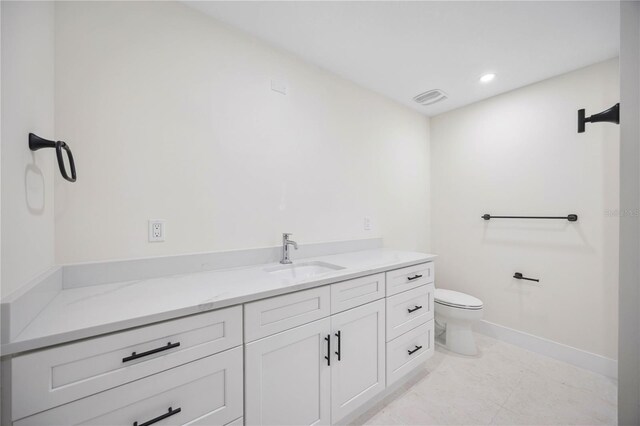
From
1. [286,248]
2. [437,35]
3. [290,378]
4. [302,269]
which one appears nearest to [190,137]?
[286,248]

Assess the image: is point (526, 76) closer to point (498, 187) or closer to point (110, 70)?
point (498, 187)

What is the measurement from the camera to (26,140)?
2.75ft

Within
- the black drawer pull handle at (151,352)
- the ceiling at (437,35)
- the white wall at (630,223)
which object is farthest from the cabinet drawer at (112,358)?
the ceiling at (437,35)

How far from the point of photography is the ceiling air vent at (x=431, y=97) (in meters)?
2.34

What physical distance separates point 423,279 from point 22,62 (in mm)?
2202

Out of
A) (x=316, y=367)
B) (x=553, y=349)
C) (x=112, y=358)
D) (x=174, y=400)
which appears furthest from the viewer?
(x=553, y=349)

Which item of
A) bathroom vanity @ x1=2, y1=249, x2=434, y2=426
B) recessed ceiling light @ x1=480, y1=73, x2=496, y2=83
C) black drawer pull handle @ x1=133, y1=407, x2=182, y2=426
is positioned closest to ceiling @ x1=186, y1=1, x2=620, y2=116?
recessed ceiling light @ x1=480, y1=73, x2=496, y2=83

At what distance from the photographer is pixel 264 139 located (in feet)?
5.50

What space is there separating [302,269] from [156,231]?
869mm

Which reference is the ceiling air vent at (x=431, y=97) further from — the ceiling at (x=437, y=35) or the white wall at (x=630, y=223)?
the white wall at (x=630, y=223)

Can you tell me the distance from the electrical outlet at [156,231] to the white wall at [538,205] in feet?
8.77

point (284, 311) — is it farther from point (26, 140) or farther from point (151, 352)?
point (26, 140)

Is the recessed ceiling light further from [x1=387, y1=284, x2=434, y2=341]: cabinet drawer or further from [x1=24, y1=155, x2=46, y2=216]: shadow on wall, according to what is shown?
[x1=24, y1=155, x2=46, y2=216]: shadow on wall

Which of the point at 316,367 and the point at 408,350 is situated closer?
the point at 316,367
